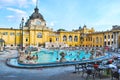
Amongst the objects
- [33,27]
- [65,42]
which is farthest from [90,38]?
[33,27]

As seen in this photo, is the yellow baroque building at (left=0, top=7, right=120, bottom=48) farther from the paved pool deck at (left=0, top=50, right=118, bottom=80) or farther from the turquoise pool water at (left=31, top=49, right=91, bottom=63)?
the paved pool deck at (left=0, top=50, right=118, bottom=80)

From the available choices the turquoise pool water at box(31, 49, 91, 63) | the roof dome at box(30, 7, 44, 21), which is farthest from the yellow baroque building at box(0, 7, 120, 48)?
the turquoise pool water at box(31, 49, 91, 63)

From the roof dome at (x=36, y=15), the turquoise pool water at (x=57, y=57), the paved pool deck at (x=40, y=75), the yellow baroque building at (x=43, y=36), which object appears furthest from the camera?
the roof dome at (x=36, y=15)

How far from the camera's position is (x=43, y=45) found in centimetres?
7531

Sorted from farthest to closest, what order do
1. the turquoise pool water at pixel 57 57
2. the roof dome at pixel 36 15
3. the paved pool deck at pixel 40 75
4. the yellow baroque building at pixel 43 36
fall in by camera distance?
the roof dome at pixel 36 15 < the yellow baroque building at pixel 43 36 < the turquoise pool water at pixel 57 57 < the paved pool deck at pixel 40 75

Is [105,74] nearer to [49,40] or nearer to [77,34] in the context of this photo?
[49,40]

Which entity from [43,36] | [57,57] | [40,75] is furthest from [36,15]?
[40,75]

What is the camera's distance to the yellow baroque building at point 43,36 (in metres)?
73.2

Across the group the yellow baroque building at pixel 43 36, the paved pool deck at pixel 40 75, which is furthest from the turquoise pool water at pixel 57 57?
the yellow baroque building at pixel 43 36

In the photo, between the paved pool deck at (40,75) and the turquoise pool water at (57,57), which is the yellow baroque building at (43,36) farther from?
the paved pool deck at (40,75)

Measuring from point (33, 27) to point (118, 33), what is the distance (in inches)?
1123

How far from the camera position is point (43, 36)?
7656 centimetres

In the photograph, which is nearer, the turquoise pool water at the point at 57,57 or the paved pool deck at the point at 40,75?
the paved pool deck at the point at 40,75

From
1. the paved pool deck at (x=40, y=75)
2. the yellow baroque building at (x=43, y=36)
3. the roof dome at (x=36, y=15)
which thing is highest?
the roof dome at (x=36, y=15)
